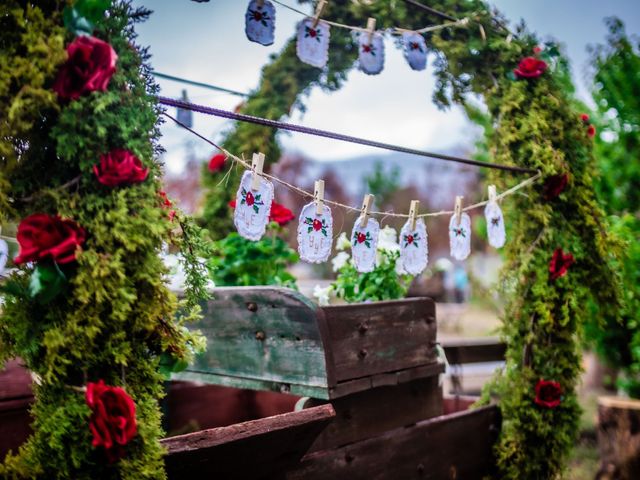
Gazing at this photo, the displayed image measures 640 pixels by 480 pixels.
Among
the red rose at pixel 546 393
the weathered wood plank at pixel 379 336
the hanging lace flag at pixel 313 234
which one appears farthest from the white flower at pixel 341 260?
the red rose at pixel 546 393

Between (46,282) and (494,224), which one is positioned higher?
(494,224)

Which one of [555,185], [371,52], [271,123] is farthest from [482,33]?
[271,123]

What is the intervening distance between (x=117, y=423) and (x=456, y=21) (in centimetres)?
260

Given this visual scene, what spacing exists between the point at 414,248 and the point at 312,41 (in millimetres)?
1124

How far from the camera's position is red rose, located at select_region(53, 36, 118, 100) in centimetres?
127

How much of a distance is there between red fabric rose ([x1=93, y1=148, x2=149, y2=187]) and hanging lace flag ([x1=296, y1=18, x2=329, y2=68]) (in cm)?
153

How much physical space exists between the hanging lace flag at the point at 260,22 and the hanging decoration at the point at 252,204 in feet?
2.84

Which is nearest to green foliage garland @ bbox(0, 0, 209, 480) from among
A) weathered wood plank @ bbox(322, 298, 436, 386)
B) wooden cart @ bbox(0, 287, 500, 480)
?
wooden cart @ bbox(0, 287, 500, 480)

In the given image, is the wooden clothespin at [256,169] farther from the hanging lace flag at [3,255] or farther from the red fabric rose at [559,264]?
the red fabric rose at [559,264]

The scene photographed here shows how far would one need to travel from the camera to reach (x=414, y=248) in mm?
2301

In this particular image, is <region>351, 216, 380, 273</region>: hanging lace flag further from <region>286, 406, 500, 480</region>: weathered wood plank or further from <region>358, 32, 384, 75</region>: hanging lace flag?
<region>358, 32, 384, 75</region>: hanging lace flag

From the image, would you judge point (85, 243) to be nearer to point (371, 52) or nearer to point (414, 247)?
point (414, 247)

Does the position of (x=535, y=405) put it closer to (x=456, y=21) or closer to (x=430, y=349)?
(x=430, y=349)

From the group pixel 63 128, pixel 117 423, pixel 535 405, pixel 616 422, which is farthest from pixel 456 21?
pixel 616 422
